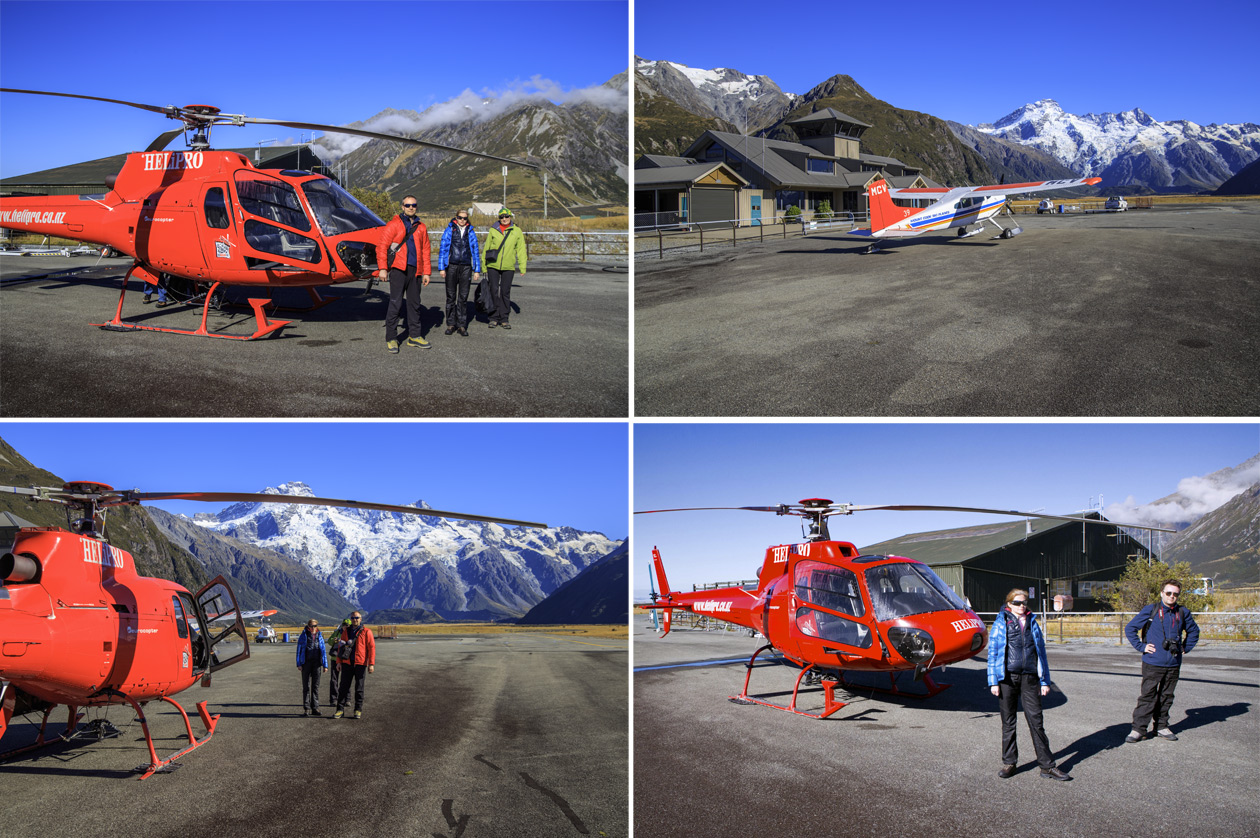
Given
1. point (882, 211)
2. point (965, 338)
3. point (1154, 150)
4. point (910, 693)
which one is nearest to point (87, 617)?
point (910, 693)

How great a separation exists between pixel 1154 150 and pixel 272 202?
589 ft

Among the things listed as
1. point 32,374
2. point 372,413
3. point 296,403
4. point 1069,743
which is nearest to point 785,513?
point 1069,743

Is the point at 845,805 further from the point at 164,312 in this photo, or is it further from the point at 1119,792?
the point at 164,312

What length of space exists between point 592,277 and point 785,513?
1326 cm

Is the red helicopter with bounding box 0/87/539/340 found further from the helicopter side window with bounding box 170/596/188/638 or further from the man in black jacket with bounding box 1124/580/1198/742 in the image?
the man in black jacket with bounding box 1124/580/1198/742

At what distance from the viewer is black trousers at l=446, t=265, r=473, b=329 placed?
10469 millimetres

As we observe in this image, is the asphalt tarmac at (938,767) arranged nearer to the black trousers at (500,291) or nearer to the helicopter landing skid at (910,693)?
the helicopter landing skid at (910,693)

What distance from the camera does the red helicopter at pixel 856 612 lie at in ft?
22.1

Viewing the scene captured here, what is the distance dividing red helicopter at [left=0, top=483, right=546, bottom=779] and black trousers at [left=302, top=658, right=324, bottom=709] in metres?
2.01

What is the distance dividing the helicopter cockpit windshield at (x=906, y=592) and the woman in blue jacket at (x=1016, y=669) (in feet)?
4.29

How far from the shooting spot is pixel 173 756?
19.9ft

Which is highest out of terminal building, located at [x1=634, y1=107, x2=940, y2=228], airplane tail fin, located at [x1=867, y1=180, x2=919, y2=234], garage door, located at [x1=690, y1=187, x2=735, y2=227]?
terminal building, located at [x1=634, y1=107, x2=940, y2=228]

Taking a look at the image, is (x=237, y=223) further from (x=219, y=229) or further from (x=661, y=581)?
(x=661, y=581)

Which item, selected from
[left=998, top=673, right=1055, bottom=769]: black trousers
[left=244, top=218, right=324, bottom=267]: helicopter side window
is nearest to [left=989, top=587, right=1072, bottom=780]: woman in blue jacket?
[left=998, top=673, right=1055, bottom=769]: black trousers
